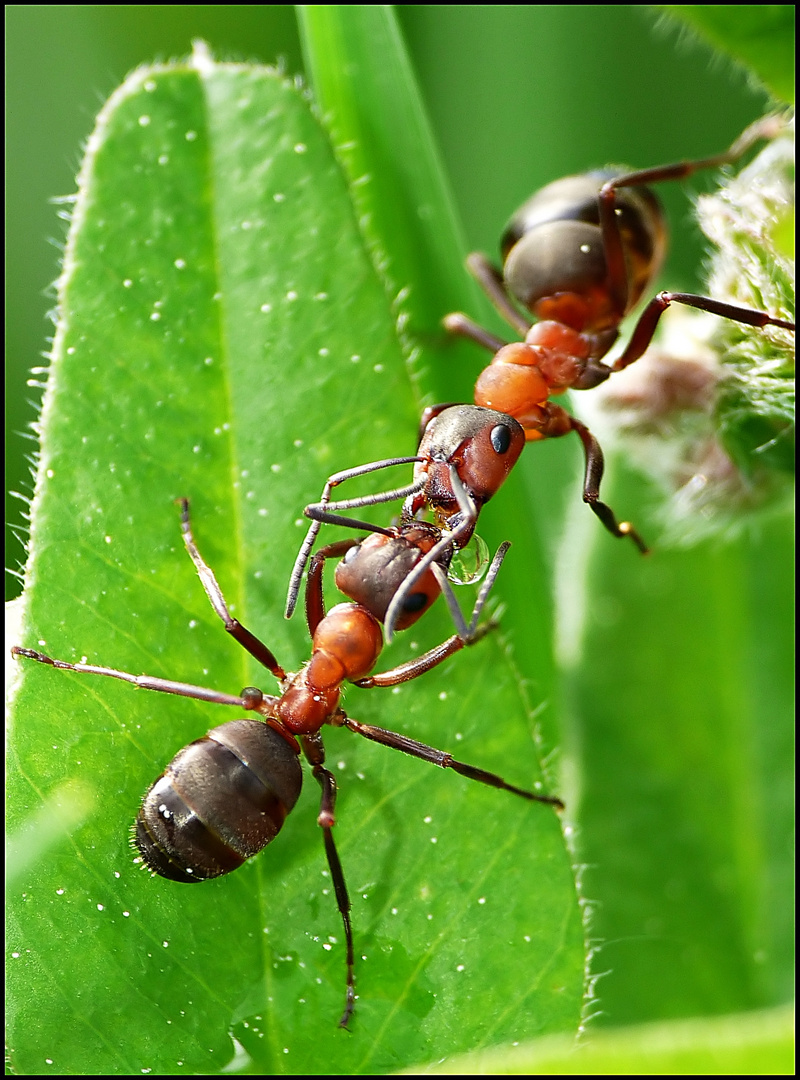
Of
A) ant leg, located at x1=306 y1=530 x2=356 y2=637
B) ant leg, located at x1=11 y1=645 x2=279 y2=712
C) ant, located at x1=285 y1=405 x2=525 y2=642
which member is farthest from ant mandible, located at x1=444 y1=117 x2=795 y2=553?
ant leg, located at x1=11 y1=645 x2=279 y2=712

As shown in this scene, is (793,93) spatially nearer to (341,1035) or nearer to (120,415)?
(120,415)

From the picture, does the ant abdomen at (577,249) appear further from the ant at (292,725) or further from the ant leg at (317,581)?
the ant leg at (317,581)

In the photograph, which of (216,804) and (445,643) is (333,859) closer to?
(216,804)

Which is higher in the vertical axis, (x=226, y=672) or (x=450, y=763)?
(x=226, y=672)

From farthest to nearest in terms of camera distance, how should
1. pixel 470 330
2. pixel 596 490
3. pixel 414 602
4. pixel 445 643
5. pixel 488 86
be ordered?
pixel 488 86, pixel 470 330, pixel 596 490, pixel 414 602, pixel 445 643

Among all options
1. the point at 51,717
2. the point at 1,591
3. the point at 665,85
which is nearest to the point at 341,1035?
the point at 51,717

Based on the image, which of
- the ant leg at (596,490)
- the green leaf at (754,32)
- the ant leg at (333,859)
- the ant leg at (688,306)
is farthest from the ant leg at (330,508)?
the green leaf at (754,32)

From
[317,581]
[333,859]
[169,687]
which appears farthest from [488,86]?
[333,859]

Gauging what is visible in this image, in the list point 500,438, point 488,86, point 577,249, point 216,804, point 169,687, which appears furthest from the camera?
point 488,86
